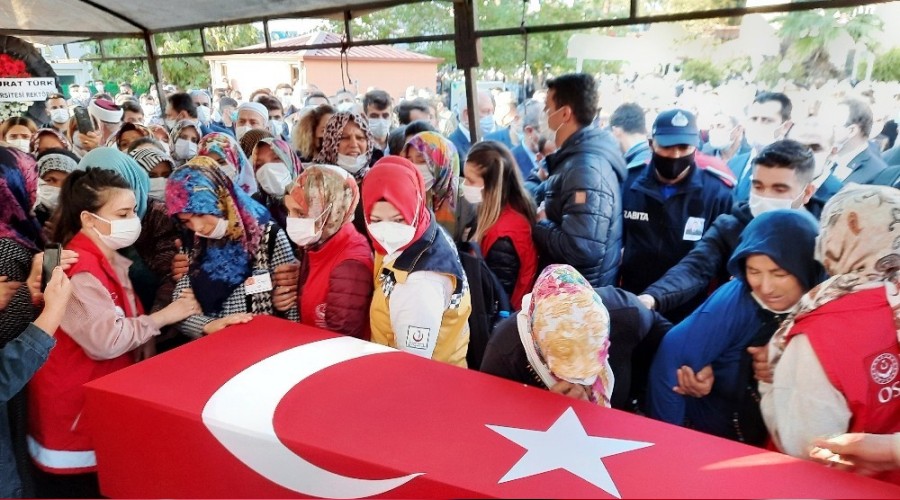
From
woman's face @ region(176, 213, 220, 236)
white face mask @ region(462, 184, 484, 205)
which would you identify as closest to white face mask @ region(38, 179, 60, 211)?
woman's face @ region(176, 213, 220, 236)

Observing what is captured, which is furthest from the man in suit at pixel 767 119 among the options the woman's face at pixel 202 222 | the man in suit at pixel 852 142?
the woman's face at pixel 202 222

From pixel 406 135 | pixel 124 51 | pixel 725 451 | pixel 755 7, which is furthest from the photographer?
pixel 124 51

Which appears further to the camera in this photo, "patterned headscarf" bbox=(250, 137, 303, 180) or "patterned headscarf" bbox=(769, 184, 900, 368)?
"patterned headscarf" bbox=(250, 137, 303, 180)

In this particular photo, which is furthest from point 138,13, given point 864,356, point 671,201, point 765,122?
point 864,356

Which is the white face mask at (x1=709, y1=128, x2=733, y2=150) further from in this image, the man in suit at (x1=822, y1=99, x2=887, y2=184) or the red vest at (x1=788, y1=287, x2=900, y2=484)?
the red vest at (x1=788, y1=287, x2=900, y2=484)

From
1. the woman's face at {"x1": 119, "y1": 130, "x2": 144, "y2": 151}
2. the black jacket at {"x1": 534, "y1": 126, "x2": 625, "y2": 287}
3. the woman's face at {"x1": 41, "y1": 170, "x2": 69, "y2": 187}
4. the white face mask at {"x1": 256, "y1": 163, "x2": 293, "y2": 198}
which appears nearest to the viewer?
the black jacket at {"x1": 534, "y1": 126, "x2": 625, "y2": 287}

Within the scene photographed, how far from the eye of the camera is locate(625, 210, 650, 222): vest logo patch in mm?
2836

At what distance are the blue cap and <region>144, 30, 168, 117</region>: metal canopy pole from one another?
20.4 ft

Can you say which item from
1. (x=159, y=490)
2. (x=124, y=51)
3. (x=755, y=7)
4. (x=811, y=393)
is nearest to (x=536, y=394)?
(x=811, y=393)

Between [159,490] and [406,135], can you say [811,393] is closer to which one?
[159,490]

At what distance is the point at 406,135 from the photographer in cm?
438

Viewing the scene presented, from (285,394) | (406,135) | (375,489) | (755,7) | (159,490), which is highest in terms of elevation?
(755,7)

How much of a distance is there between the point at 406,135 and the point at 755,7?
7.99ft

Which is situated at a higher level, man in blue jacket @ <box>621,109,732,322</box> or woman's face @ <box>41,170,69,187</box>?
woman's face @ <box>41,170,69,187</box>
